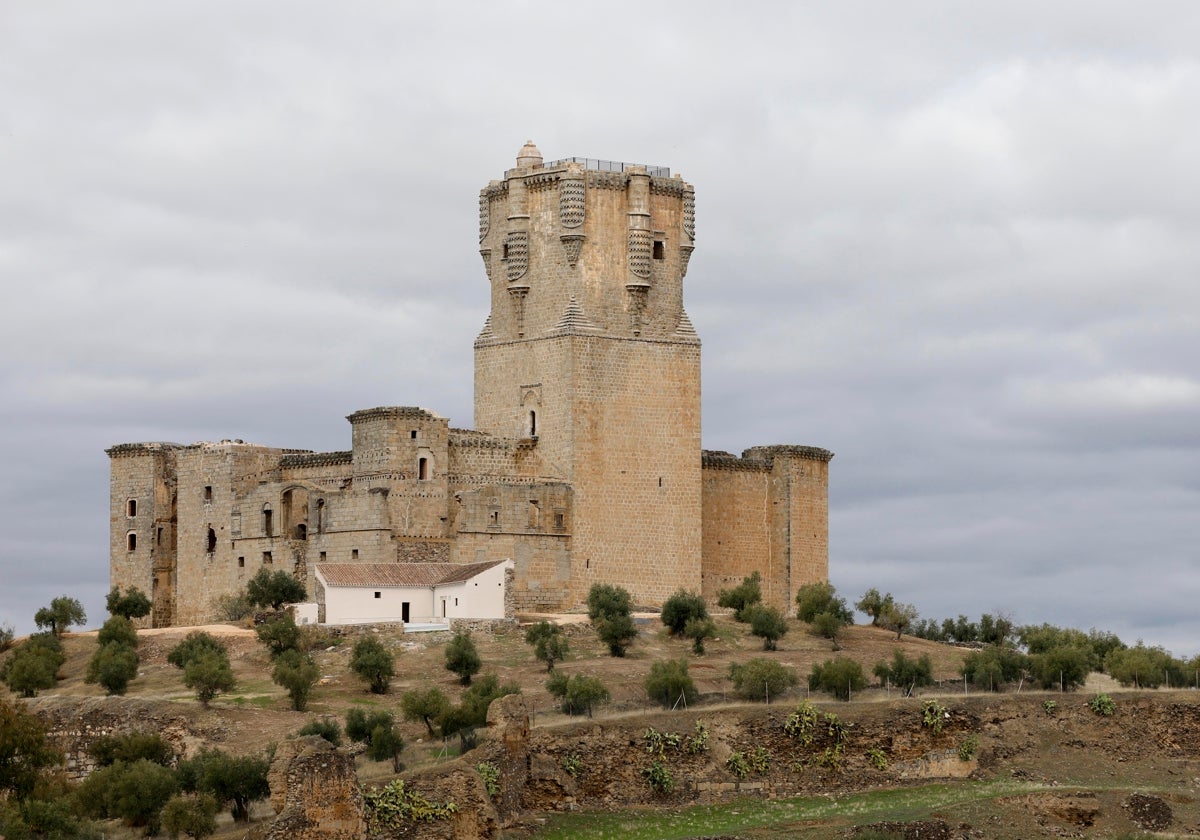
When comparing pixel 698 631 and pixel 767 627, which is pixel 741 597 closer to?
pixel 767 627

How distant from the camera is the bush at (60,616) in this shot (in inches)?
2625

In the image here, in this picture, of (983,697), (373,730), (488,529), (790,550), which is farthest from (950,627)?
(373,730)

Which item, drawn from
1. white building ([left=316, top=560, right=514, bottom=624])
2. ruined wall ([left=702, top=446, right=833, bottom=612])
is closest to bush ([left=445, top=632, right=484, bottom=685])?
white building ([left=316, top=560, right=514, bottom=624])

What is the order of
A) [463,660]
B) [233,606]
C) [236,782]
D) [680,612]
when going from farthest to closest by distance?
[233,606] → [680,612] → [463,660] → [236,782]

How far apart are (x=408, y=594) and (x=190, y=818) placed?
18.4 meters

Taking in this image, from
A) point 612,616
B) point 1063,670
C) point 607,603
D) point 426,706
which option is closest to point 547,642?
point 612,616

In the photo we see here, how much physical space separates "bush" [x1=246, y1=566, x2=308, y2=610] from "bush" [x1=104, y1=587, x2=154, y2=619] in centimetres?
455

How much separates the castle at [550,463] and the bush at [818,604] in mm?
3076

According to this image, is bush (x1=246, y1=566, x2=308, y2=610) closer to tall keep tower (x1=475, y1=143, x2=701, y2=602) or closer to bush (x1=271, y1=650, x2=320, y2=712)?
tall keep tower (x1=475, y1=143, x2=701, y2=602)

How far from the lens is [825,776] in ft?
156

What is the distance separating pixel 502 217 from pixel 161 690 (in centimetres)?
1778

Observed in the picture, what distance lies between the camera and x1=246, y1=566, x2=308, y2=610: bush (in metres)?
65.4

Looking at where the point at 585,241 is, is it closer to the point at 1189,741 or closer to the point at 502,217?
the point at 502,217

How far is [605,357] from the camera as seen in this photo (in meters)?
67.6
